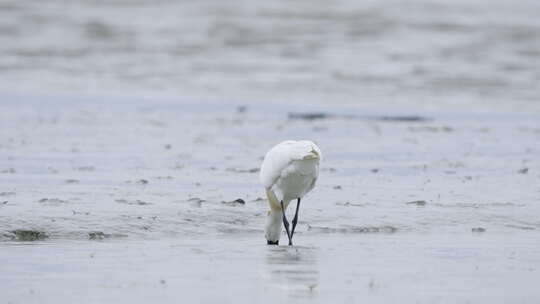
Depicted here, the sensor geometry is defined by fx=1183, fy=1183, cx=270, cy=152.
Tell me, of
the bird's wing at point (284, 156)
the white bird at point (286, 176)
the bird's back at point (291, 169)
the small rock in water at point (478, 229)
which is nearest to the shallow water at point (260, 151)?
the small rock in water at point (478, 229)

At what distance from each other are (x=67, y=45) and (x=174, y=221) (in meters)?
19.0

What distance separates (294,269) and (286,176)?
177cm

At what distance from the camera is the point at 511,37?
29047mm

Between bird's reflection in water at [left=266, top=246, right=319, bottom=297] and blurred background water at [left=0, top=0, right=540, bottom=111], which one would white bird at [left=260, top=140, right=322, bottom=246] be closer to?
bird's reflection in water at [left=266, top=246, right=319, bottom=297]

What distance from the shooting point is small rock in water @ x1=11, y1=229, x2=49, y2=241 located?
888cm

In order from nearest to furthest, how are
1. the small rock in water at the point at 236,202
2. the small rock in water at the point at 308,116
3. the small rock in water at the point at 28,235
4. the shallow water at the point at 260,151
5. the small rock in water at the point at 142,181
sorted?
the shallow water at the point at 260,151 → the small rock in water at the point at 28,235 → the small rock in water at the point at 236,202 → the small rock in water at the point at 142,181 → the small rock in water at the point at 308,116

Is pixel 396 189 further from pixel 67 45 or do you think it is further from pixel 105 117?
pixel 67 45

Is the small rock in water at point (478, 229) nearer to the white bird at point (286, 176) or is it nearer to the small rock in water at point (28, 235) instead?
the white bird at point (286, 176)

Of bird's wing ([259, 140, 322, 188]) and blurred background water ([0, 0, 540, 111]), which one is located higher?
blurred background water ([0, 0, 540, 111])

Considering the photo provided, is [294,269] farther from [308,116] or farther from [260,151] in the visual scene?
[308,116]

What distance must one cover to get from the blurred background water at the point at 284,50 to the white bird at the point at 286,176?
441 inches

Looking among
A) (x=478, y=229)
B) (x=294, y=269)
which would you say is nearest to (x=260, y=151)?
(x=478, y=229)

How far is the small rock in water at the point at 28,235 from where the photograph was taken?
350 inches

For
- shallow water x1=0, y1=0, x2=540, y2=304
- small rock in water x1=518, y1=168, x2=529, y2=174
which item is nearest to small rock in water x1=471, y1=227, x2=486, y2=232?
shallow water x1=0, y1=0, x2=540, y2=304
